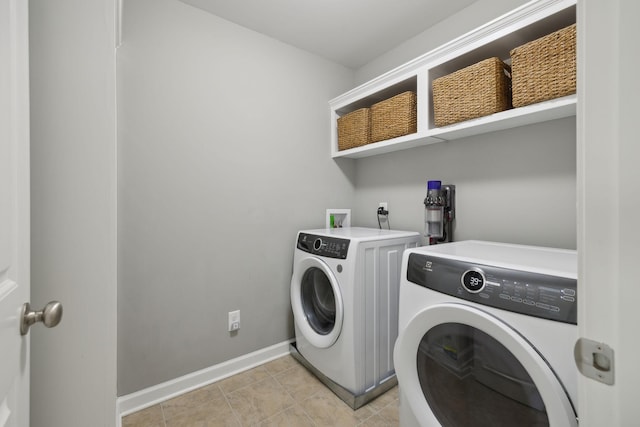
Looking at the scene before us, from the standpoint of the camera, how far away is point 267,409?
4.73 feet

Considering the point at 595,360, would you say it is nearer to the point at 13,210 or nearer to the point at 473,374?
the point at 473,374

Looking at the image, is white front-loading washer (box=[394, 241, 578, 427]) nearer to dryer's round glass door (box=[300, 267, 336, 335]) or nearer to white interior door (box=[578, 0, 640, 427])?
white interior door (box=[578, 0, 640, 427])

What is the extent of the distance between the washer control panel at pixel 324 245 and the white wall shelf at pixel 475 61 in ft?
2.53

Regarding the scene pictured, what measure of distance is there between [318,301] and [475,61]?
5.76 ft

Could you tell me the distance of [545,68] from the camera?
3.64ft

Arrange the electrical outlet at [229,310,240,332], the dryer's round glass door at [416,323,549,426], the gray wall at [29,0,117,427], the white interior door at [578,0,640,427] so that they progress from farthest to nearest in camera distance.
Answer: the electrical outlet at [229,310,240,332]
the dryer's round glass door at [416,323,549,426]
the gray wall at [29,0,117,427]
the white interior door at [578,0,640,427]

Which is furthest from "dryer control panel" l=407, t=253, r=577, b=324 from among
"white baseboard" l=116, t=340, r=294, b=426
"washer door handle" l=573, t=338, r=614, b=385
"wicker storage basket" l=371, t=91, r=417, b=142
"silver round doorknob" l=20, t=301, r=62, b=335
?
"white baseboard" l=116, t=340, r=294, b=426

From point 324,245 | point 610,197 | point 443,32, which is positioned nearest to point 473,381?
point 610,197

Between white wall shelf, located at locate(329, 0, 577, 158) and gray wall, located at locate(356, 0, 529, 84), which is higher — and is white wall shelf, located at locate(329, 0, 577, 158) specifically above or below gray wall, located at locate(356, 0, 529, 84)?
below

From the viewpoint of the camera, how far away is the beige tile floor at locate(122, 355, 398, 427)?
1.36 metres

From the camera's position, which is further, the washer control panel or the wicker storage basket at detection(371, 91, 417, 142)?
the wicker storage basket at detection(371, 91, 417, 142)

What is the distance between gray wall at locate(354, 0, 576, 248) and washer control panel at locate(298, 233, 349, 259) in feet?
2.40

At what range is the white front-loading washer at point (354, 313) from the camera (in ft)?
4.75

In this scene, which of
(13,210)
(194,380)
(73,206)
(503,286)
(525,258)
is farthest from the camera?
(194,380)
